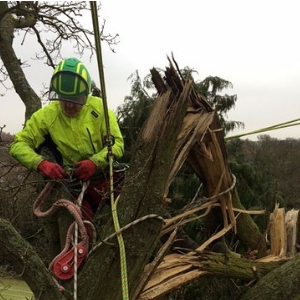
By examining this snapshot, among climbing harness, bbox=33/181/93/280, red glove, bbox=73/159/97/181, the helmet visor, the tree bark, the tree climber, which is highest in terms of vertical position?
the tree bark

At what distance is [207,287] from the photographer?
4012 mm

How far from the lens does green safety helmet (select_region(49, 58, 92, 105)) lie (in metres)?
2.63

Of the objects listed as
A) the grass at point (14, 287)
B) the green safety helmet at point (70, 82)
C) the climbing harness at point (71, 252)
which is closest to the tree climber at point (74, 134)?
the green safety helmet at point (70, 82)

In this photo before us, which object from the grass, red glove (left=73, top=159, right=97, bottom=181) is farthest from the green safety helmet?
the grass

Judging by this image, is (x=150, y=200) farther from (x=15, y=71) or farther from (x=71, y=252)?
(x=15, y=71)

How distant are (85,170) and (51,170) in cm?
18

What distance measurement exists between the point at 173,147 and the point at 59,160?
798 mm

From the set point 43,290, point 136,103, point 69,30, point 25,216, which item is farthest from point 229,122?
point 43,290

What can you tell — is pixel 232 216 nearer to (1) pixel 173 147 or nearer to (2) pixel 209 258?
(2) pixel 209 258

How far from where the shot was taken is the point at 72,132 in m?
2.82

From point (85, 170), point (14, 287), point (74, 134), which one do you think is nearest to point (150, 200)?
point (85, 170)

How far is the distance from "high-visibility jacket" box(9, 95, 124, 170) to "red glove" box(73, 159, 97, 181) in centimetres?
15

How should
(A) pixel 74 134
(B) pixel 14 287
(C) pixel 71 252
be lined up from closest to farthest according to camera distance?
(C) pixel 71 252 < (A) pixel 74 134 < (B) pixel 14 287

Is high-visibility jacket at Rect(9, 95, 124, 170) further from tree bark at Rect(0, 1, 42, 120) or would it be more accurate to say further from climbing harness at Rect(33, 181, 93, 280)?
tree bark at Rect(0, 1, 42, 120)
